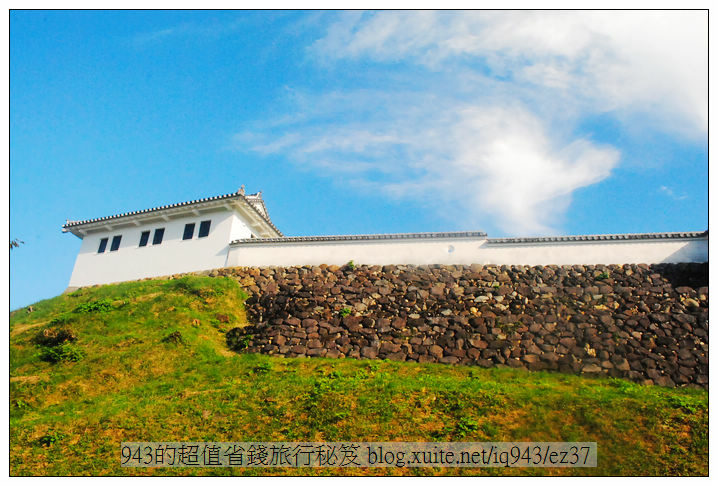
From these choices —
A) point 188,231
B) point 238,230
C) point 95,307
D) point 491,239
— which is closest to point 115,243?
point 188,231

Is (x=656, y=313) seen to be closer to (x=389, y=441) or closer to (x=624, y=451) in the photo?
(x=624, y=451)

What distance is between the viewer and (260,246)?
64.8 feet

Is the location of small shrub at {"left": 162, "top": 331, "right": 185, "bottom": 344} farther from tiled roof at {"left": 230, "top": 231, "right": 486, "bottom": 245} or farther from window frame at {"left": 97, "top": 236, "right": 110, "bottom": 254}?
window frame at {"left": 97, "top": 236, "right": 110, "bottom": 254}

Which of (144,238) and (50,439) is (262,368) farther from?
(144,238)

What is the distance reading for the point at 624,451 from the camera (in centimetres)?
876

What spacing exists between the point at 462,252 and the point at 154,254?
13.0 meters

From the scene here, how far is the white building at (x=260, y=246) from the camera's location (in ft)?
53.8

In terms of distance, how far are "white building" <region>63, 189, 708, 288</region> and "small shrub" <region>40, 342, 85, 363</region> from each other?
7273 mm

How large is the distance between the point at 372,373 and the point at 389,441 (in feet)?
11.6

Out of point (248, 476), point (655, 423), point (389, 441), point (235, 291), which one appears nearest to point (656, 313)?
point (655, 423)

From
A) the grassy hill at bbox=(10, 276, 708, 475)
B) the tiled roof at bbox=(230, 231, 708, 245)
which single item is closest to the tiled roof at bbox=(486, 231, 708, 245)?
the tiled roof at bbox=(230, 231, 708, 245)

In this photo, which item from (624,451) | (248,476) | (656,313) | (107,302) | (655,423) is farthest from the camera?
(107,302)

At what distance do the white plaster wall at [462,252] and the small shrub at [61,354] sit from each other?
7333mm

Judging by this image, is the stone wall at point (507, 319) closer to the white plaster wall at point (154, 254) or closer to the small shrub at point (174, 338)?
the small shrub at point (174, 338)
